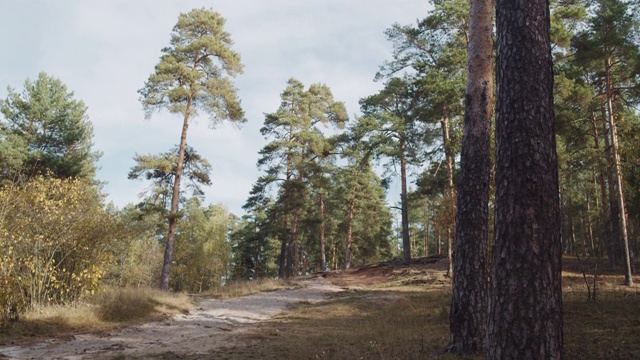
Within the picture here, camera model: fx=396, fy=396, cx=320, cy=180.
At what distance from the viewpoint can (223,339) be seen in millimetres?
8367

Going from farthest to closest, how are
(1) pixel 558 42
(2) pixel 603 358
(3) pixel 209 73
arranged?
1. (3) pixel 209 73
2. (1) pixel 558 42
3. (2) pixel 603 358

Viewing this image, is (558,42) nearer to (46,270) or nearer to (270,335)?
(270,335)

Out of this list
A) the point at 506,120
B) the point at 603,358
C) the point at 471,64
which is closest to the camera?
the point at 506,120

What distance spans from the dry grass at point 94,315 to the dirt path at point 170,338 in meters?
0.54

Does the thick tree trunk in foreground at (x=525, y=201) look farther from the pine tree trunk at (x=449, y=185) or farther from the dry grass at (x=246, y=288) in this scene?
the dry grass at (x=246, y=288)

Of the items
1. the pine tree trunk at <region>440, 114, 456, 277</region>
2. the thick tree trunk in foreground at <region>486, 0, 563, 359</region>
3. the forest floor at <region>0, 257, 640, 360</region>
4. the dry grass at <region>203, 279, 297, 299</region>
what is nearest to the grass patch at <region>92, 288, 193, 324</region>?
the forest floor at <region>0, 257, 640, 360</region>

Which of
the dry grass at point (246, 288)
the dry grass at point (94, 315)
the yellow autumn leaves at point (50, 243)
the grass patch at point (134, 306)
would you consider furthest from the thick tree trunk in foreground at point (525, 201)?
the dry grass at point (246, 288)

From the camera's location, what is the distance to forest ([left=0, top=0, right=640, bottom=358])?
657 cm

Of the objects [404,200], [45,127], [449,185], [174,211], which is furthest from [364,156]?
[45,127]

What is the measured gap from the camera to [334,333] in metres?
8.80

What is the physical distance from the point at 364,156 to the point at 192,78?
11.8 m

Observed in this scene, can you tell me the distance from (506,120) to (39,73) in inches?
1274

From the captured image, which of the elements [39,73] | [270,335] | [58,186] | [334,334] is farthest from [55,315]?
[39,73]

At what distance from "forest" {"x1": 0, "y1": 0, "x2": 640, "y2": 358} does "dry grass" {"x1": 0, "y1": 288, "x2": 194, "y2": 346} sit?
53 cm
